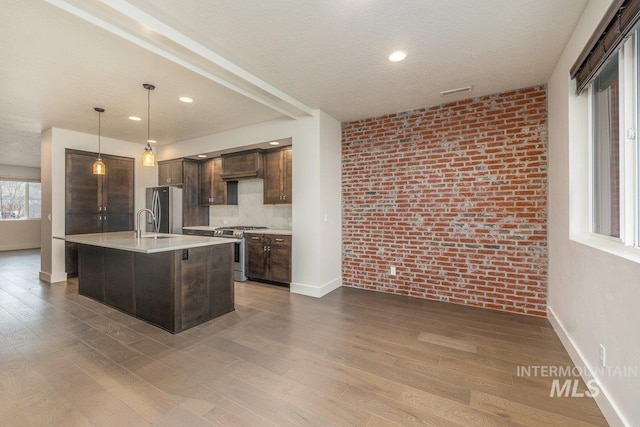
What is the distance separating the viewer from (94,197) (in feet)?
18.0

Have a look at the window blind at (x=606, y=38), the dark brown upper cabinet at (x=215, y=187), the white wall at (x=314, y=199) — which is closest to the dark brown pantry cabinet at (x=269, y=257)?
the white wall at (x=314, y=199)

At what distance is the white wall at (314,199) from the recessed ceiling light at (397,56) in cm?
155

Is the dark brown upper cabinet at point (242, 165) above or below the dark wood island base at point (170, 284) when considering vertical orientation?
above

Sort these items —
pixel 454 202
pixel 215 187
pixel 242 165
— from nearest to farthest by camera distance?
pixel 454 202 < pixel 242 165 < pixel 215 187

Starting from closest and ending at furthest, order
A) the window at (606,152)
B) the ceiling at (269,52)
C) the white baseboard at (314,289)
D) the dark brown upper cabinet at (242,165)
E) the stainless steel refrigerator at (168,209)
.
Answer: the window at (606,152), the ceiling at (269,52), the white baseboard at (314,289), the dark brown upper cabinet at (242,165), the stainless steel refrigerator at (168,209)

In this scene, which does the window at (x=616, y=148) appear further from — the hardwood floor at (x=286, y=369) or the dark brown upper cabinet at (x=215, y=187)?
the dark brown upper cabinet at (x=215, y=187)

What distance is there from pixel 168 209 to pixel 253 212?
66.5 inches

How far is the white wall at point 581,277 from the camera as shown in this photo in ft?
5.04

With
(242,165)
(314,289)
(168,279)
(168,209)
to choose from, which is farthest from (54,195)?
(314,289)

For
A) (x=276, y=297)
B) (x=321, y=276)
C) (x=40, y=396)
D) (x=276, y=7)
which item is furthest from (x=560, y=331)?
(x=40, y=396)

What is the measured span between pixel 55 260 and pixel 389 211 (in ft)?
18.8

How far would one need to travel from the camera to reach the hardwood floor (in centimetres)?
176

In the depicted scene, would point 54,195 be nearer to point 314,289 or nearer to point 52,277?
point 52,277

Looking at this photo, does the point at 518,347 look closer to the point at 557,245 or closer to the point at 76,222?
the point at 557,245
